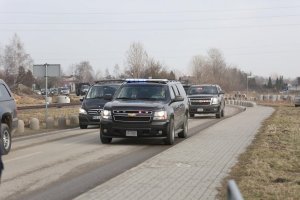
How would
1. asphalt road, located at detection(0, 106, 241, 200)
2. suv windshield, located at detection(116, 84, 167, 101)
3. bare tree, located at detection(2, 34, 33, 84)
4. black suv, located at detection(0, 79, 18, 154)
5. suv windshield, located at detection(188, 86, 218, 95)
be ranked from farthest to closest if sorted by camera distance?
bare tree, located at detection(2, 34, 33, 84)
suv windshield, located at detection(188, 86, 218, 95)
suv windshield, located at detection(116, 84, 167, 101)
black suv, located at detection(0, 79, 18, 154)
asphalt road, located at detection(0, 106, 241, 200)

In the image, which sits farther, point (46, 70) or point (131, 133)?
point (46, 70)

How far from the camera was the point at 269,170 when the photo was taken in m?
10.4

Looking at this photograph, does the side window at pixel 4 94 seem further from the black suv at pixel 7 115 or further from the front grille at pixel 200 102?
the front grille at pixel 200 102

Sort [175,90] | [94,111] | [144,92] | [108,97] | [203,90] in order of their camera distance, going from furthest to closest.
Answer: [203,90] → [94,111] → [108,97] → [175,90] → [144,92]

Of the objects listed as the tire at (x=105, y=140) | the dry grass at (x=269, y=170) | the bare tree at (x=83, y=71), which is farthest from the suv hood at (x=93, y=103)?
the bare tree at (x=83, y=71)

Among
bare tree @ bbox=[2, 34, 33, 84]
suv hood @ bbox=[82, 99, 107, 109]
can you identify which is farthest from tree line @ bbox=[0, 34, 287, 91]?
suv hood @ bbox=[82, 99, 107, 109]

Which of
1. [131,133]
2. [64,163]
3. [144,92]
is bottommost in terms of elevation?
[64,163]

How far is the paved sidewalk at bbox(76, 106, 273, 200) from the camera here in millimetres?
8320

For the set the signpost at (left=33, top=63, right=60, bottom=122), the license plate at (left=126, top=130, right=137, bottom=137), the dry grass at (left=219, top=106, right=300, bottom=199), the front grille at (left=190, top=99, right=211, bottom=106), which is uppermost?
the signpost at (left=33, top=63, right=60, bottom=122)

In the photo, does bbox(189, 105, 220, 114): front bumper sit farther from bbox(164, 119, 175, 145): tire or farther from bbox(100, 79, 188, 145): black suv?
bbox(164, 119, 175, 145): tire

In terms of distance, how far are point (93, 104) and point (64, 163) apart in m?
10.7

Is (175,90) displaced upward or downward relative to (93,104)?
upward

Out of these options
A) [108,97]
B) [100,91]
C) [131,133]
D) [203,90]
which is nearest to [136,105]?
[131,133]

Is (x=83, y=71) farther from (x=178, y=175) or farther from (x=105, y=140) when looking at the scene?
(x=178, y=175)
